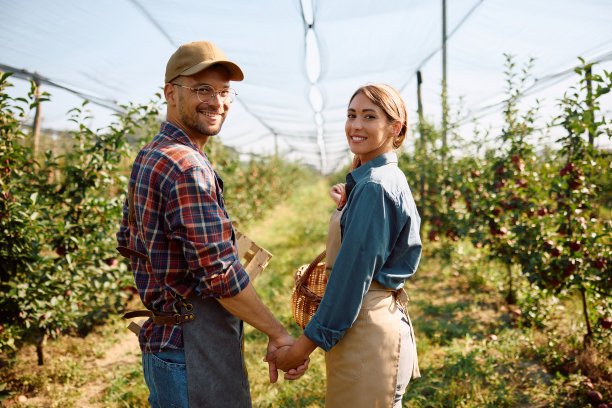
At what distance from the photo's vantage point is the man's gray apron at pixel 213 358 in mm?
1172

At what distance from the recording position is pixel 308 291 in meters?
1.44

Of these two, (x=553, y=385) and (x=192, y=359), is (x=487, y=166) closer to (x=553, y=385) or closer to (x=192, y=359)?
(x=553, y=385)

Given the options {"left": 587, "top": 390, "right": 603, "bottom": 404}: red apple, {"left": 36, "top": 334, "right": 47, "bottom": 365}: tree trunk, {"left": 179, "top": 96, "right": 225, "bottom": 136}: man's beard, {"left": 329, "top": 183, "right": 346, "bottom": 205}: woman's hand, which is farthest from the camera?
{"left": 36, "top": 334, "right": 47, "bottom": 365}: tree trunk

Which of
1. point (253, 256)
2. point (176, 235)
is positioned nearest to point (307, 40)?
point (253, 256)

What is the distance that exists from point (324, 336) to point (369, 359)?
17 cm

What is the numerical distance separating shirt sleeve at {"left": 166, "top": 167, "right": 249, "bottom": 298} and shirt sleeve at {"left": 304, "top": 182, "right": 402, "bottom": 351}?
1.04 feet

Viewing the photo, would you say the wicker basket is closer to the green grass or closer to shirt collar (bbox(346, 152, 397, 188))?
shirt collar (bbox(346, 152, 397, 188))

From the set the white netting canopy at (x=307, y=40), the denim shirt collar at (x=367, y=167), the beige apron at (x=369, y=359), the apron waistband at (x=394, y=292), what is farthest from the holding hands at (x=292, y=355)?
the white netting canopy at (x=307, y=40)

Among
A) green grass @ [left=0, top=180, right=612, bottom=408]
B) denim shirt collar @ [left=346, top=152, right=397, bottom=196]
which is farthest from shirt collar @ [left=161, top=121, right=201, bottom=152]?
green grass @ [left=0, top=180, right=612, bottom=408]

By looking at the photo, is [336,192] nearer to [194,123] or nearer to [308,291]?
[308,291]

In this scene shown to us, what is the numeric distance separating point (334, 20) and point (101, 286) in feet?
11.7

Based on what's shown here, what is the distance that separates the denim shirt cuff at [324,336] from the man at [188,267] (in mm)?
150

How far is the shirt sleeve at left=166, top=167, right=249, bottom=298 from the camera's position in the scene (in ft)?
3.63

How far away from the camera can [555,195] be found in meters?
2.85
